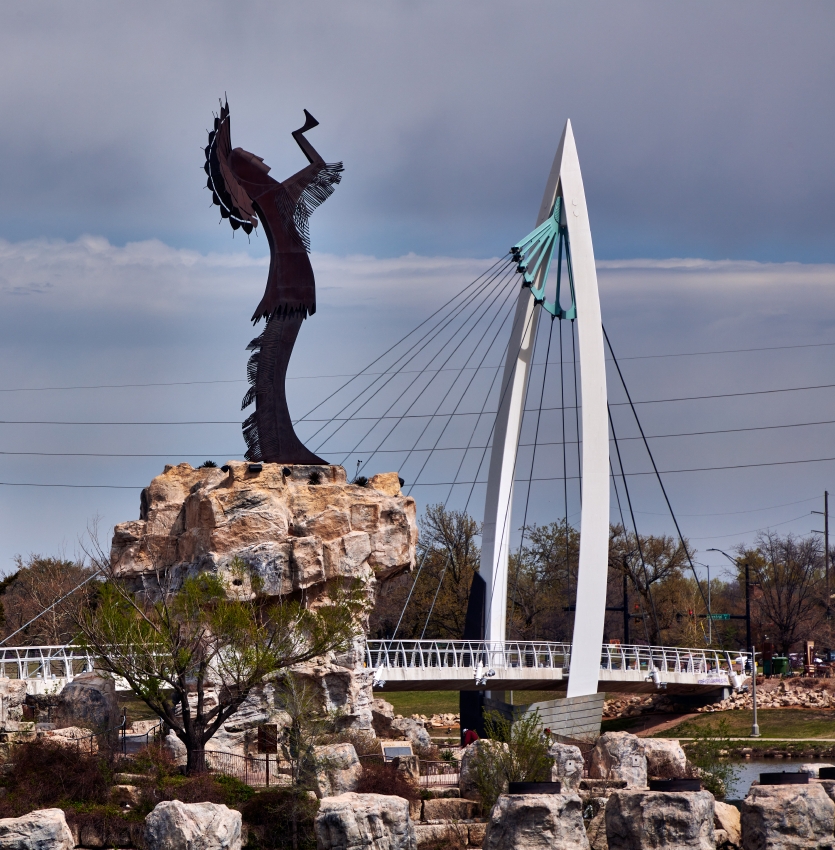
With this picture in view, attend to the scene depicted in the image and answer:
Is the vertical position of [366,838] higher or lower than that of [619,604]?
lower

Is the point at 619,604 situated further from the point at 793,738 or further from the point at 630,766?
the point at 630,766

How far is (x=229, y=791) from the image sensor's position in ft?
86.9

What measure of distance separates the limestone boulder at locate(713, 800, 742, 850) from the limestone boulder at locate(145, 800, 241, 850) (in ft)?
32.9

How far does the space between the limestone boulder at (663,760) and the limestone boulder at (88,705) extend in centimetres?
1190

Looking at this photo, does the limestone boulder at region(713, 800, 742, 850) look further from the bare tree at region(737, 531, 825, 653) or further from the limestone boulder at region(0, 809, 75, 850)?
the bare tree at region(737, 531, 825, 653)

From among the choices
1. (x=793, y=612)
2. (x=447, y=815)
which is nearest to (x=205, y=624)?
(x=447, y=815)

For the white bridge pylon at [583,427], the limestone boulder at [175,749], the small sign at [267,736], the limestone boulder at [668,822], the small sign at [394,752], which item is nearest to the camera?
the limestone boulder at [668,822]

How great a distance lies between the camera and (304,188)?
3716cm

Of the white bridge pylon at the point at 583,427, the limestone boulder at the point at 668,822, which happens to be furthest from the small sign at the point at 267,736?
the white bridge pylon at the point at 583,427

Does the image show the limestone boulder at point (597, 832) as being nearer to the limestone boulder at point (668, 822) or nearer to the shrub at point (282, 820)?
the limestone boulder at point (668, 822)

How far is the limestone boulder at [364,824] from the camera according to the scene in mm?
23547

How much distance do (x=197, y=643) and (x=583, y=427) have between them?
54.3 ft

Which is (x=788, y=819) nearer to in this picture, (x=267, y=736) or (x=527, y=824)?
(x=527, y=824)

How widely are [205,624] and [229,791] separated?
357cm
